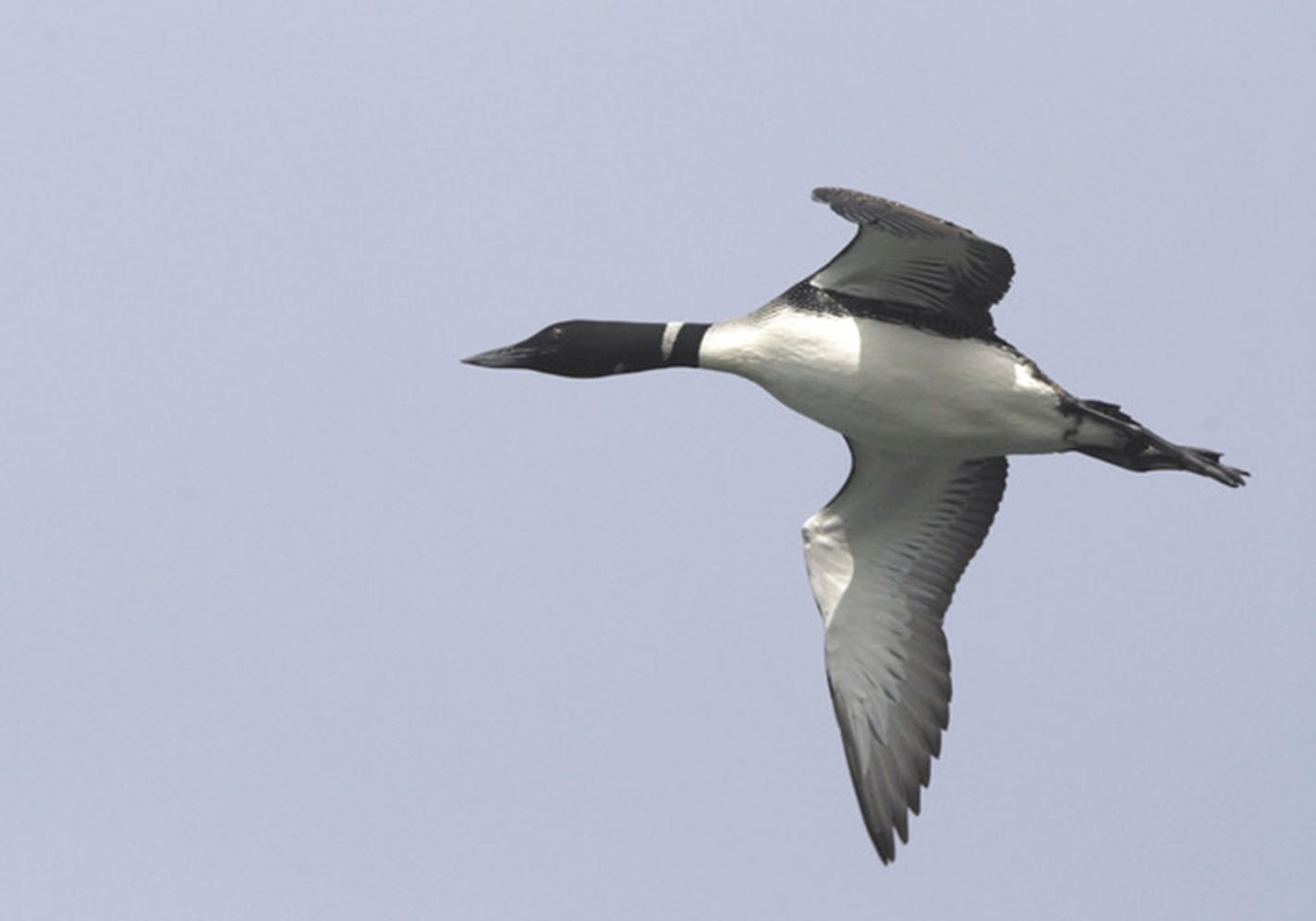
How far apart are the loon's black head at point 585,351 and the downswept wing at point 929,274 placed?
3.15 ft

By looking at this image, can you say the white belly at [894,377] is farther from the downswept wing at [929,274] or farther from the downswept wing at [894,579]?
the downswept wing at [894,579]

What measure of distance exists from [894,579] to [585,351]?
81.8 inches

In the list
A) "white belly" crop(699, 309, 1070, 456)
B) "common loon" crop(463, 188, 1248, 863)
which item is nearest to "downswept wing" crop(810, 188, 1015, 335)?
"common loon" crop(463, 188, 1248, 863)

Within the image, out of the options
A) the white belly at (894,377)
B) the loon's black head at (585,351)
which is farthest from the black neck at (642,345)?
the white belly at (894,377)

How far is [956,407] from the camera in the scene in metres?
11.3

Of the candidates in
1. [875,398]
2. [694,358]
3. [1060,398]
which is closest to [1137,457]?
[1060,398]

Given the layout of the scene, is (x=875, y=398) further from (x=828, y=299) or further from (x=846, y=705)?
(x=846, y=705)

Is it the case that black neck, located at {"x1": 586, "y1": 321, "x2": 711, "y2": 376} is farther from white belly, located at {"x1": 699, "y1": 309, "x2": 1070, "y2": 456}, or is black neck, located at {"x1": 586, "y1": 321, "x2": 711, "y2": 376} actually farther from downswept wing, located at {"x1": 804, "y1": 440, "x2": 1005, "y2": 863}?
downswept wing, located at {"x1": 804, "y1": 440, "x2": 1005, "y2": 863}

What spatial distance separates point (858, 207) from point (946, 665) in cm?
300

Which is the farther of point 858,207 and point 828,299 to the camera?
point 828,299

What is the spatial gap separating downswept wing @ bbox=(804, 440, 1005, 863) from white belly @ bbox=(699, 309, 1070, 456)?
84 centimetres

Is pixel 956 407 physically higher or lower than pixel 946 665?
higher

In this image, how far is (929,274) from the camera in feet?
37.0

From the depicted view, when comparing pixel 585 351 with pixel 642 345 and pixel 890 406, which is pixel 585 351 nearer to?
pixel 642 345
